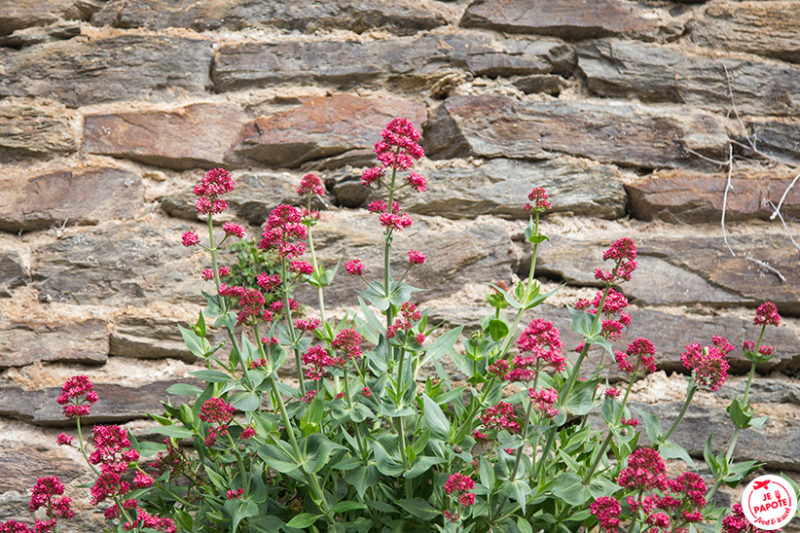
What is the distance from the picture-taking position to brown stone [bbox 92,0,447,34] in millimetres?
3029

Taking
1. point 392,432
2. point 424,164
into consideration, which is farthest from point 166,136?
point 392,432

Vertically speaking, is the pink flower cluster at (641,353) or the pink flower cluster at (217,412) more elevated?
the pink flower cluster at (641,353)

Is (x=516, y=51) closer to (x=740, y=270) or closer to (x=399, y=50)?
(x=399, y=50)

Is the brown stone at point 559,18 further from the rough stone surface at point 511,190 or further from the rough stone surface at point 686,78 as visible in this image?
the rough stone surface at point 511,190

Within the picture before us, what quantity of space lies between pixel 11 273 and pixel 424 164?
1630 millimetres

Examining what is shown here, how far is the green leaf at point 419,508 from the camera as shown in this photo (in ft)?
5.90

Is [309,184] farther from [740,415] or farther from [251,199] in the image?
[740,415]

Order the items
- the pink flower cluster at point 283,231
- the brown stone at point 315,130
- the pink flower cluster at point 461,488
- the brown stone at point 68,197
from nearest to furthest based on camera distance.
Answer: the pink flower cluster at point 461,488
the pink flower cluster at point 283,231
the brown stone at point 68,197
the brown stone at point 315,130

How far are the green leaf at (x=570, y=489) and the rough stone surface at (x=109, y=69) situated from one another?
2114 millimetres

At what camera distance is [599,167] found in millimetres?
2814

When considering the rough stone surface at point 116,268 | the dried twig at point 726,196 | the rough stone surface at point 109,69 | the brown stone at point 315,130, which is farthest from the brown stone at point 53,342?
the dried twig at point 726,196

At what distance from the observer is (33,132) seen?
2787mm

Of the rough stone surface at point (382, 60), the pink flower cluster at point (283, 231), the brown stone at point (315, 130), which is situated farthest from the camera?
the rough stone surface at point (382, 60)

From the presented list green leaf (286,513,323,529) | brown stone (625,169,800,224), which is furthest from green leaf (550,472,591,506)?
brown stone (625,169,800,224)
